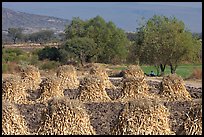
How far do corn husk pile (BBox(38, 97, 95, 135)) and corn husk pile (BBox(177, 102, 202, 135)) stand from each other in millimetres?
1691

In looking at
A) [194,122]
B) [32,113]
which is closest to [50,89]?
[32,113]

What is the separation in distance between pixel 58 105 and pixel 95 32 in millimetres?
37745

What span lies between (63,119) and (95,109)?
4.47 m

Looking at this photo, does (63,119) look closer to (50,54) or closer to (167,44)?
(167,44)

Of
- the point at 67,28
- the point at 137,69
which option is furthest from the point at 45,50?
the point at 137,69

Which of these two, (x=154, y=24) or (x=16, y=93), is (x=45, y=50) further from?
(x=16, y=93)

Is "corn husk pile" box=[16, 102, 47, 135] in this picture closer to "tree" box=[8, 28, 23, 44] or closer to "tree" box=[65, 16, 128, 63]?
"tree" box=[65, 16, 128, 63]

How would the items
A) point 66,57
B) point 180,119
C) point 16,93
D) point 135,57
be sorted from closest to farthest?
point 180,119
point 16,93
point 135,57
point 66,57

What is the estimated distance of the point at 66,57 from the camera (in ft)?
153

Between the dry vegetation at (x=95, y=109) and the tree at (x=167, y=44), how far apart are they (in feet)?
32.0

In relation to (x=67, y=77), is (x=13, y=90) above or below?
above

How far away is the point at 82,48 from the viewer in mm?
45062

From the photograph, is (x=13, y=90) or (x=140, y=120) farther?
(x=13, y=90)

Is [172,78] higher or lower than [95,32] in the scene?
higher
